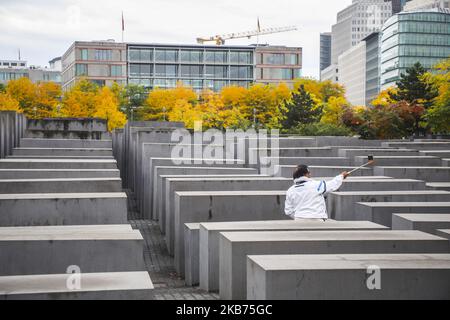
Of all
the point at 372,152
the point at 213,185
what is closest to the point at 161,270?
the point at 213,185

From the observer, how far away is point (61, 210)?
37.2ft

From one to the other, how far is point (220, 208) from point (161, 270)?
176cm

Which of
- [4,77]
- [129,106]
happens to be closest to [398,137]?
[129,106]

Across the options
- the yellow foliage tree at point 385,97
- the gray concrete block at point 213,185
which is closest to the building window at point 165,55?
the yellow foliage tree at point 385,97

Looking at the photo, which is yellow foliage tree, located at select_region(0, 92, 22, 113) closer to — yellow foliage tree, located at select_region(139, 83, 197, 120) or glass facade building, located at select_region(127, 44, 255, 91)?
yellow foliage tree, located at select_region(139, 83, 197, 120)

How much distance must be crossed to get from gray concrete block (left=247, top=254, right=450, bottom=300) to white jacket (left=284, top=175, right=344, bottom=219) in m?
2.60

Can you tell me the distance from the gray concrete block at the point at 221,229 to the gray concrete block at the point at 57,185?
13.7 ft

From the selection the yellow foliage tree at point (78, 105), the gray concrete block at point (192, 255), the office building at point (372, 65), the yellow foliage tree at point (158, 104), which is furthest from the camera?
the office building at point (372, 65)

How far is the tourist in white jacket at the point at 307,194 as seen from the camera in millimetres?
9805

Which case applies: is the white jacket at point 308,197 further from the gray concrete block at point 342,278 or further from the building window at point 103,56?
the building window at point 103,56

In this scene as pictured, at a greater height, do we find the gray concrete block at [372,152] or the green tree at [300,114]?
the green tree at [300,114]

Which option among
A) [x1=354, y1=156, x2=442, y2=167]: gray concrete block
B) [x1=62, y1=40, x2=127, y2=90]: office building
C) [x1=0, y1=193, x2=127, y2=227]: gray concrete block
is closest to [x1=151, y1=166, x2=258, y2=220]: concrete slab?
[x1=354, y1=156, x2=442, y2=167]: gray concrete block

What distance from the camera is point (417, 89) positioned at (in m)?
60.2
